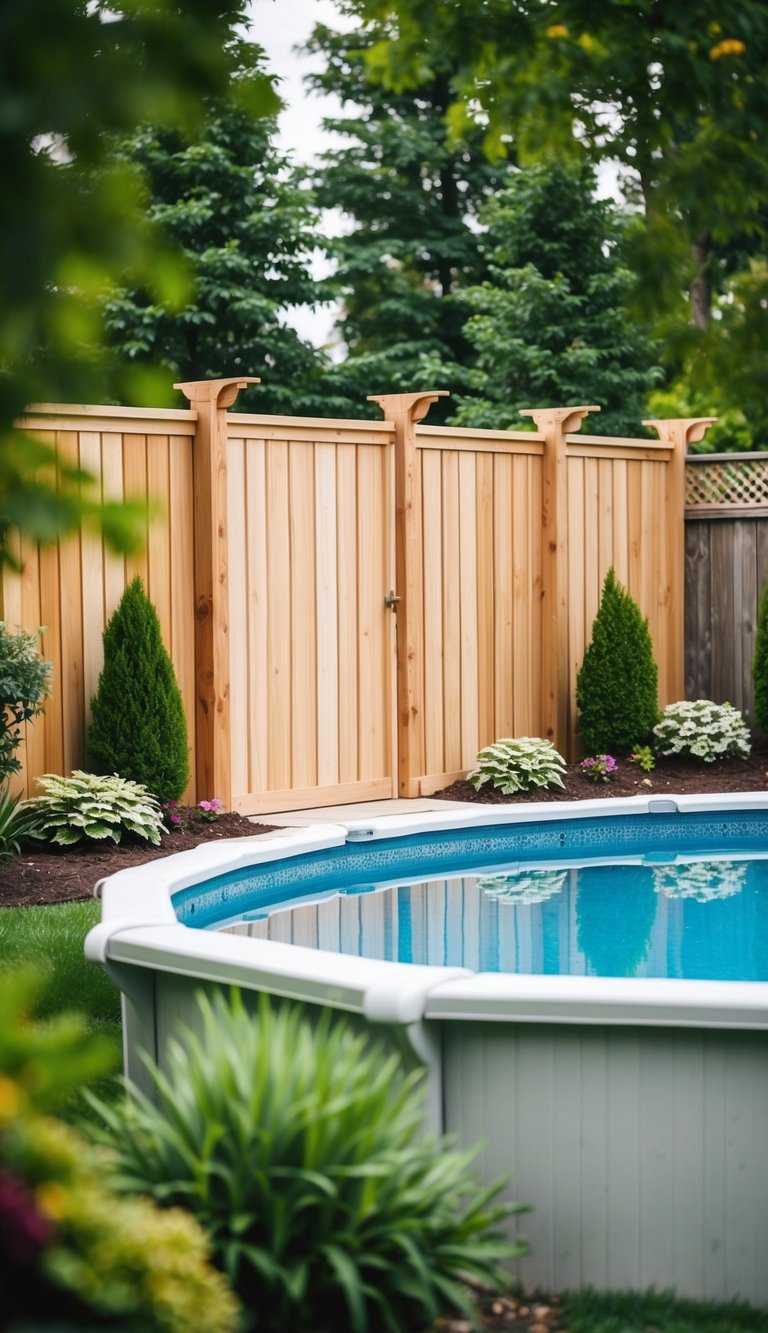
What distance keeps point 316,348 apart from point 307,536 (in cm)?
843

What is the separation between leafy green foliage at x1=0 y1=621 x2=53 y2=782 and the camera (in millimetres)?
6754

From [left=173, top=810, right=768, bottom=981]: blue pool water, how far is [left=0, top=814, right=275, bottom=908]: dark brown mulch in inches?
26.8

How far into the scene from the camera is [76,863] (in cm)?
689

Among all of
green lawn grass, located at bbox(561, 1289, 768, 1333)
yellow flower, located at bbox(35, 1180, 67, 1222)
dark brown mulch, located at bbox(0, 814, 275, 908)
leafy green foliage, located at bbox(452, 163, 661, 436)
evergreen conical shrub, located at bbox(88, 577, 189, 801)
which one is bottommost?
green lawn grass, located at bbox(561, 1289, 768, 1333)

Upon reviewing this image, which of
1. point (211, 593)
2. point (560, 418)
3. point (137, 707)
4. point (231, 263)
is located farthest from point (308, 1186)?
point (231, 263)

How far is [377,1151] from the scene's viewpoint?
2.69m

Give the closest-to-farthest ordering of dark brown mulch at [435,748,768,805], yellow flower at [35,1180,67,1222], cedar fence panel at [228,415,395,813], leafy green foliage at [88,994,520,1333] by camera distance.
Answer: yellow flower at [35,1180,67,1222], leafy green foliage at [88,994,520,1333], cedar fence panel at [228,415,395,813], dark brown mulch at [435,748,768,805]

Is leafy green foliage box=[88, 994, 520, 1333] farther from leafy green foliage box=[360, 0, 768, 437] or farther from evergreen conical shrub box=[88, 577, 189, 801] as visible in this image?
evergreen conical shrub box=[88, 577, 189, 801]

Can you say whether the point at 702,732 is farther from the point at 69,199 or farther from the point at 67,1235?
the point at 69,199

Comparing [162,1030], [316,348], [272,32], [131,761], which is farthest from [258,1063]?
[316,348]

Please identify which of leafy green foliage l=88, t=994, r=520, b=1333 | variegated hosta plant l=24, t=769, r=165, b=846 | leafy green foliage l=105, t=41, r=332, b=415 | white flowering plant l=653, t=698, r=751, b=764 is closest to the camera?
leafy green foliage l=88, t=994, r=520, b=1333

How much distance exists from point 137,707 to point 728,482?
523 centimetres

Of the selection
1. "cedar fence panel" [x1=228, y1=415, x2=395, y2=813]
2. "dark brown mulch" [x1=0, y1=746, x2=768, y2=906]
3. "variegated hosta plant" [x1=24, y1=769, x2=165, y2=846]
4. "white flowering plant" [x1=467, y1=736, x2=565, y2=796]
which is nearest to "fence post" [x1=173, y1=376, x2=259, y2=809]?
"cedar fence panel" [x1=228, y1=415, x2=395, y2=813]

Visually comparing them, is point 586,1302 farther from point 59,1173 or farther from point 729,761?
point 729,761
